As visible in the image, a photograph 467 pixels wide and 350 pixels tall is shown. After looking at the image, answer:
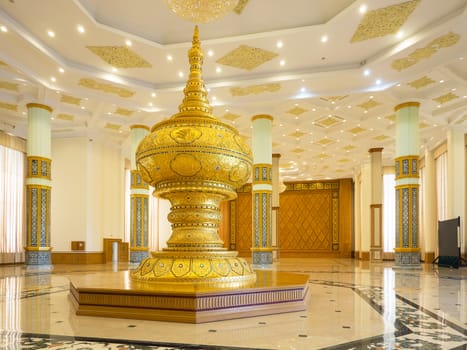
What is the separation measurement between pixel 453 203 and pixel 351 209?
9969mm

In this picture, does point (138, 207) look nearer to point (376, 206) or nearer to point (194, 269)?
point (376, 206)

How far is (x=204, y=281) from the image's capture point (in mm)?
3490

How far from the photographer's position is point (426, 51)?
8.81m

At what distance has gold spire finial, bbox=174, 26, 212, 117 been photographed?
3.98 metres

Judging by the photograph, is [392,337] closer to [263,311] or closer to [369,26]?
[263,311]

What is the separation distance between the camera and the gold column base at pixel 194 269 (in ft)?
11.5

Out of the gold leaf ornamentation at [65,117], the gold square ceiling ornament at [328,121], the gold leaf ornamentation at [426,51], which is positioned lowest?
the gold square ceiling ornament at [328,121]

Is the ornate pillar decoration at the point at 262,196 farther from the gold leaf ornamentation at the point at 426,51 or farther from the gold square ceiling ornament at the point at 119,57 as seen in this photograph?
the gold leaf ornamentation at the point at 426,51

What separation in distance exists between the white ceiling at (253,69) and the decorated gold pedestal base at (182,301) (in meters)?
5.81

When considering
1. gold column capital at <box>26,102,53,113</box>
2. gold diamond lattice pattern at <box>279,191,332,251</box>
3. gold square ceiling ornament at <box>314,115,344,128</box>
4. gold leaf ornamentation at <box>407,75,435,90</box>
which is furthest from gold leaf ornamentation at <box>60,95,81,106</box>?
gold diamond lattice pattern at <box>279,191,332,251</box>

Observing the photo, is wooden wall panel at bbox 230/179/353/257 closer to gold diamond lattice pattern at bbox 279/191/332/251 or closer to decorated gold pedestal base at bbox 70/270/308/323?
gold diamond lattice pattern at bbox 279/191/332/251

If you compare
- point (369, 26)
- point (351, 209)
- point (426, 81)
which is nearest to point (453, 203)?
point (426, 81)

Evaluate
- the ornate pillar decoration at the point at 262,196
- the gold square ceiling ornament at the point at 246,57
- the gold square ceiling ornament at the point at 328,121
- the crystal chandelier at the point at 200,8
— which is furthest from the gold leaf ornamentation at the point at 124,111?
the crystal chandelier at the point at 200,8

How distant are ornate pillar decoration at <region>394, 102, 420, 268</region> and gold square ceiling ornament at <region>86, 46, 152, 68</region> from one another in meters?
6.70
